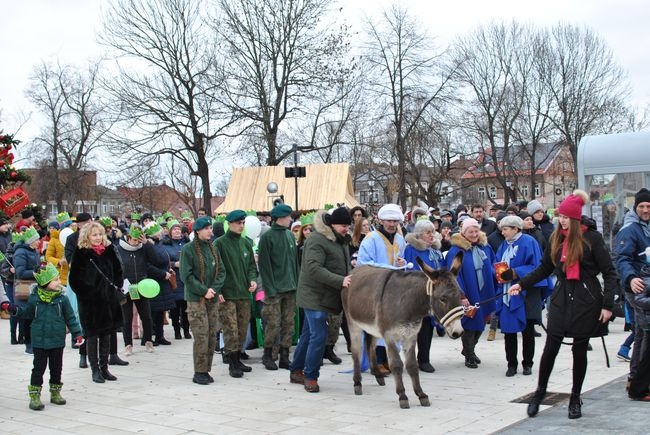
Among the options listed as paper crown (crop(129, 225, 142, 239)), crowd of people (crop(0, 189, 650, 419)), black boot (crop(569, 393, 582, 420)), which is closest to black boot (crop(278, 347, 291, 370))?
crowd of people (crop(0, 189, 650, 419))

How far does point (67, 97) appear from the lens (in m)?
58.3

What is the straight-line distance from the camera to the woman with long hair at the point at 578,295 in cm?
659

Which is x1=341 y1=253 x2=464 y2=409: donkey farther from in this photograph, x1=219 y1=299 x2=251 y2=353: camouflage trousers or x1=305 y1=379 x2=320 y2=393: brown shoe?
x1=219 y1=299 x2=251 y2=353: camouflage trousers

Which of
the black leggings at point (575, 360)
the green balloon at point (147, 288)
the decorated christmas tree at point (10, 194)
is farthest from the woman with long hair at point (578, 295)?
the decorated christmas tree at point (10, 194)

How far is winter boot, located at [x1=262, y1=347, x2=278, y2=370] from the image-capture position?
32.6ft

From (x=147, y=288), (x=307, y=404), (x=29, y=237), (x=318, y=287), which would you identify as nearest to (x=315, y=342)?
(x=318, y=287)

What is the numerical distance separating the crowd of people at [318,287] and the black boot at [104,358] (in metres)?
0.02


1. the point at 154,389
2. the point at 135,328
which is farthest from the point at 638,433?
the point at 135,328

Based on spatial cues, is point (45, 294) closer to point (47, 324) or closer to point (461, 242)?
point (47, 324)

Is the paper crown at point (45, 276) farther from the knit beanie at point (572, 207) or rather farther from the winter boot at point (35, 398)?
the knit beanie at point (572, 207)

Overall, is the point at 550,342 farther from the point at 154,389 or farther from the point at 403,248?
the point at 154,389

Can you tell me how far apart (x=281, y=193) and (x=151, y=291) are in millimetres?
22268

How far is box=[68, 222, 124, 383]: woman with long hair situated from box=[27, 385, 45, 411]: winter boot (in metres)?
1.32

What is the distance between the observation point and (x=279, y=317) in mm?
9984
